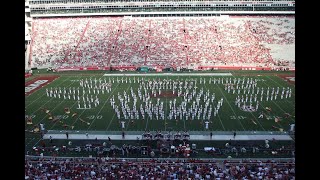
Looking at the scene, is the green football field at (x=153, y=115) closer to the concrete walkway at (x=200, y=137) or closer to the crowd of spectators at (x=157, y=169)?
the concrete walkway at (x=200, y=137)

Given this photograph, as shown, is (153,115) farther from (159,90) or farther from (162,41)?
(162,41)

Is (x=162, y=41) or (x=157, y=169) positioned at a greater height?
(x=162, y=41)

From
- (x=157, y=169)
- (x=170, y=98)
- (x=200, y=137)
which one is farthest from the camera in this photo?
(x=170, y=98)

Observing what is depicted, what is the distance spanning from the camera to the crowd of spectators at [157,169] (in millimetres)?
11227

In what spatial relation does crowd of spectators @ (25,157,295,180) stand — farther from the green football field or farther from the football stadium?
the green football field

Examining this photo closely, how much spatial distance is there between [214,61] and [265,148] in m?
26.6

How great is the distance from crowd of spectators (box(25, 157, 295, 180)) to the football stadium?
0.04 meters

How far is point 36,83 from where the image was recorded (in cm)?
3216

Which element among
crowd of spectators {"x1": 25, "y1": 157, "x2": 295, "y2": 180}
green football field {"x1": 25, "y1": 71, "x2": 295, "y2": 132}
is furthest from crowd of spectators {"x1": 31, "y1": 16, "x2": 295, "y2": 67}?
crowd of spectators {"x1": 25, "y1": 157, "x2": 295, "y2": 180}

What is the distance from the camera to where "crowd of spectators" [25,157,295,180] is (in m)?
11.2

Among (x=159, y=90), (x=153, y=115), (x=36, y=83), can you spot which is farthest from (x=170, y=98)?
(x=36, y=83)

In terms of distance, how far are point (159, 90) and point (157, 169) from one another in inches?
590

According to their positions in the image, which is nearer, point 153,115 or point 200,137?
point 200,137
